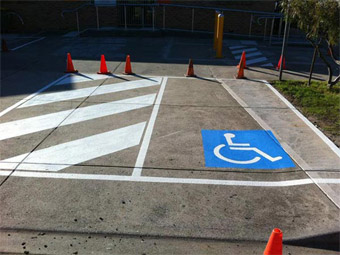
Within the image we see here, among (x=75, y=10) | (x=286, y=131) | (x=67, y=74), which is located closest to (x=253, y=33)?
(x=75, y=10)

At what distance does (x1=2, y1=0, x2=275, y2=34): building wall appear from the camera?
1969 cm

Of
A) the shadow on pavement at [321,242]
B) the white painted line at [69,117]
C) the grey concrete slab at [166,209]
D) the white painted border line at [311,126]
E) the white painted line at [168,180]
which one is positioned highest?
the white painted border line at [311,126]

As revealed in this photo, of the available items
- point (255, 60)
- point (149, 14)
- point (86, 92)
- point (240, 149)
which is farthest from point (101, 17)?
point (240, 149)

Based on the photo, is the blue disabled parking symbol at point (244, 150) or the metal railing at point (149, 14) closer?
the blue disabled parking symbol at point (244, 150)

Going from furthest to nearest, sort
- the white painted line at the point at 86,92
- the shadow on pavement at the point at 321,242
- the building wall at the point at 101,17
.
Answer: the building wall at the point at 101,17, the white painted line at the point at 86,92, the shadow on pavement at the point at 321,242

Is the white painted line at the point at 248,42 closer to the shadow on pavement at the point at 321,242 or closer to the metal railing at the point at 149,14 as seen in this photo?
the metal railing at the point at 149,14

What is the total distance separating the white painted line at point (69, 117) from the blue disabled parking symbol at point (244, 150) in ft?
7.58

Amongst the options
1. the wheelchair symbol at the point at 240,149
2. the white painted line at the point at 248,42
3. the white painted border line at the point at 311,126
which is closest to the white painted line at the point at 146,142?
the wheelchair symbol at the point at 240,149

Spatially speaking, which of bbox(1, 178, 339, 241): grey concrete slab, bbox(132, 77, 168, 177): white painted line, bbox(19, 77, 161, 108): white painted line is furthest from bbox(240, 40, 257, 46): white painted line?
bbox(1, 178, 339, 241): grey concrete slab

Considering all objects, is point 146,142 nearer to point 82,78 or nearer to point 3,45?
point 82,78

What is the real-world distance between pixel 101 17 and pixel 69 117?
15.2 meters

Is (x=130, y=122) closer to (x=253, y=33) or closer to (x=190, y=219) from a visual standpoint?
(x=190, y=219)

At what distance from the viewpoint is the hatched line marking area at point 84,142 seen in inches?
191

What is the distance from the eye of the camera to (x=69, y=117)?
23.4 ft
